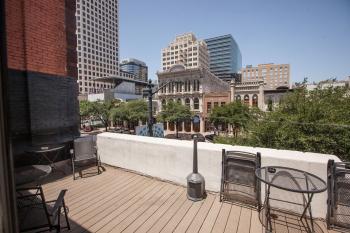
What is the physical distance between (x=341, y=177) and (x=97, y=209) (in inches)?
154

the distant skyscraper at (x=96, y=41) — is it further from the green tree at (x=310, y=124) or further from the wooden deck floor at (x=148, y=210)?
the wooden deck floor at (x=148, y=210)

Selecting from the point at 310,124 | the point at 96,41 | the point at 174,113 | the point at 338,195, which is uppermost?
the point at 96,41

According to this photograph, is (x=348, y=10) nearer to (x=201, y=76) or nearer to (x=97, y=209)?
(x=97, y=209)

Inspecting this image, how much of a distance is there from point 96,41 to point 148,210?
321ft

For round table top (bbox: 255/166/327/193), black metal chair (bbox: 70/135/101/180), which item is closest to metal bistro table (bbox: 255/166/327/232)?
round table top (bbox: 255/166/327/193)

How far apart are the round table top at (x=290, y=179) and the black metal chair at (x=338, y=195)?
0.25 metres

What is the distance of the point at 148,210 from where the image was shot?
135 inches

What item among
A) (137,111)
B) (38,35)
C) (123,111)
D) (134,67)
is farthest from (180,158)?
(134,67)

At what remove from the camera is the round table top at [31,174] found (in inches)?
113

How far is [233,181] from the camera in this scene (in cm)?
354

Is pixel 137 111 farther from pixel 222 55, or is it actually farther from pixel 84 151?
pixel 222 55

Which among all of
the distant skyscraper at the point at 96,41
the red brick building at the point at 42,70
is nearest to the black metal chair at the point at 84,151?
the red brick building at the point at 42,70

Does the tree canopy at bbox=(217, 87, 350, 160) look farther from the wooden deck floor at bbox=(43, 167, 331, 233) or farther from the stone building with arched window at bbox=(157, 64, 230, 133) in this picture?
the stone building with arched window at bbox=(157, 64, 230, 133)

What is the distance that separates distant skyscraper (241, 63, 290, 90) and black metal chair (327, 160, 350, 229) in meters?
107
